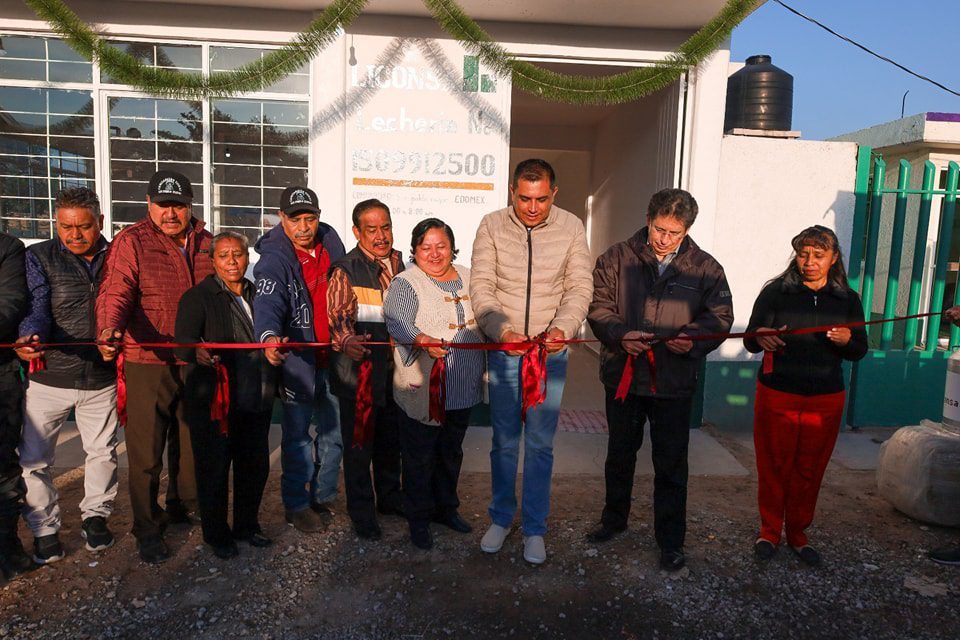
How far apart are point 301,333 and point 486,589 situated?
1.57m

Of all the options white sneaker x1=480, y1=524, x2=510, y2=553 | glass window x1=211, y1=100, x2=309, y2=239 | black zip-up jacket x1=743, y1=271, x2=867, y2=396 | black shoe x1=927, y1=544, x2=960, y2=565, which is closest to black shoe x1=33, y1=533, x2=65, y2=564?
white sneaker x1=480, y1=524, x2=510, y2=553

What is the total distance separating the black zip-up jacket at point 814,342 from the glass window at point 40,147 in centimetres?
561

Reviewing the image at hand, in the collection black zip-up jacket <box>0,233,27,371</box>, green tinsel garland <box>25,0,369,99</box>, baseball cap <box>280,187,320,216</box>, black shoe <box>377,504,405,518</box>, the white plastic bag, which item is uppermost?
green tinsel garland <box>25,0,369,99</box>

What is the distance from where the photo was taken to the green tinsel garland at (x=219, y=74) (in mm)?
4434

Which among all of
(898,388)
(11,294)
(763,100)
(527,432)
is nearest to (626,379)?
(527,432)

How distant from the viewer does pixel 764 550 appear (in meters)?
3.31

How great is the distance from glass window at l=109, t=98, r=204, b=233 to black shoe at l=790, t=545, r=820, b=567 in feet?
17.2

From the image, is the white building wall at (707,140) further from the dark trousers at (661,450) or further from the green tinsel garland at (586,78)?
the dark trousers at (661,450)

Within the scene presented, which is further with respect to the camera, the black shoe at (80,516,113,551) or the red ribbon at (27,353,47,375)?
the black shoe at (80,516,113,551)

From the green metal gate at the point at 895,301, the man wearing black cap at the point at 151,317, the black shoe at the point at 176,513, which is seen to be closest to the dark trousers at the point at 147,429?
the man wearing black cap at the point at 151,317

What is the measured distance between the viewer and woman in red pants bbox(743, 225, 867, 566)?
10.4 ft

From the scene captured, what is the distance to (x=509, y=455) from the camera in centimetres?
327

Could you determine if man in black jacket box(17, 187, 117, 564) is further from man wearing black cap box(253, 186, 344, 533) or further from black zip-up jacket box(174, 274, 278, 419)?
man wearing black cap box(253, 186, 344, 533)

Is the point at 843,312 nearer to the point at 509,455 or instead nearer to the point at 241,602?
the point at 509,455
